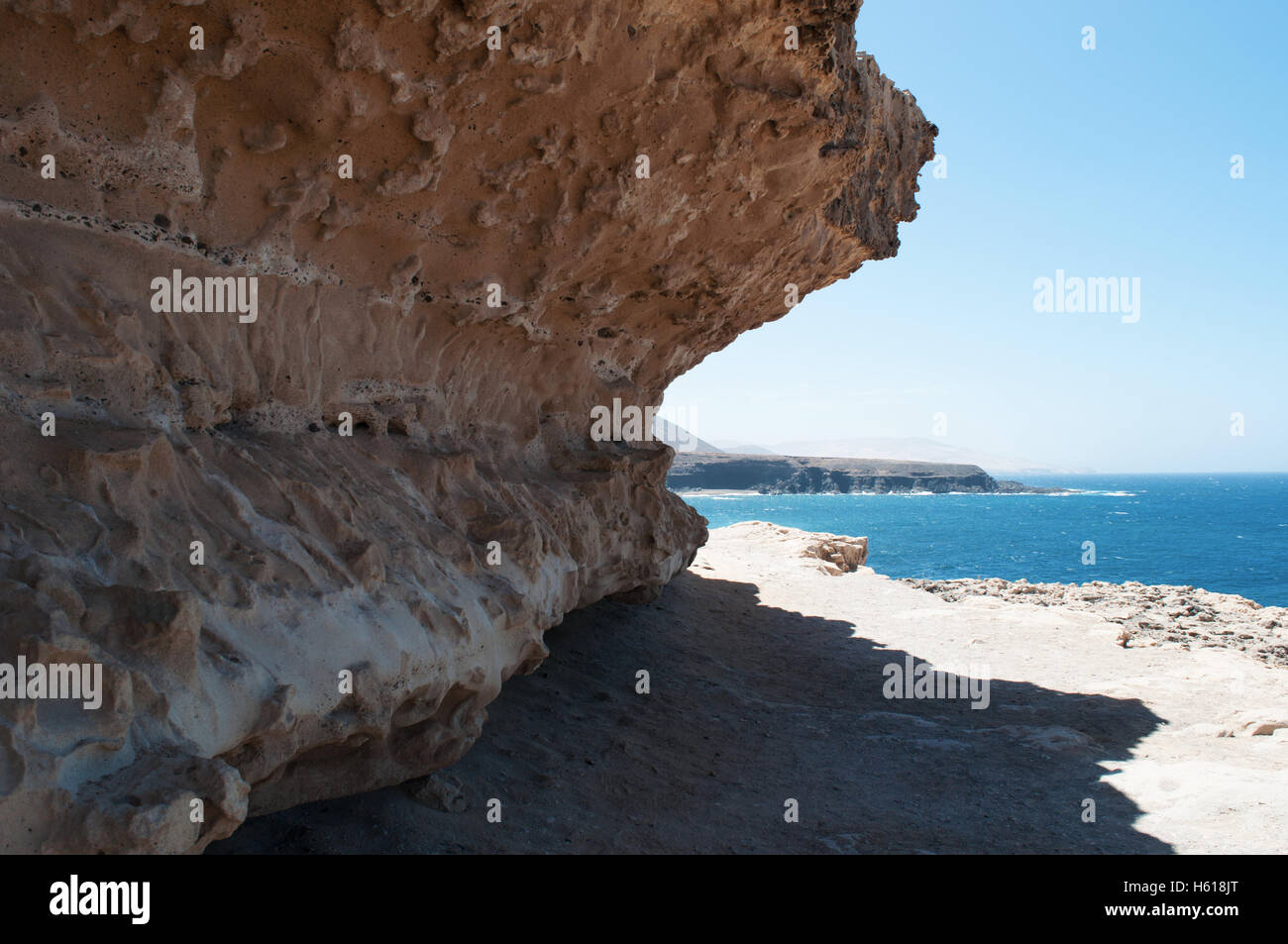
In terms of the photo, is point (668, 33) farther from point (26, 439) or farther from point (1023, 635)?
point (1023, 635)

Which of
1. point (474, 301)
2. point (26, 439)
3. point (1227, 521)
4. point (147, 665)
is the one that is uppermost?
point (474, 301)

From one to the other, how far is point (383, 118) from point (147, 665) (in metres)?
3.23

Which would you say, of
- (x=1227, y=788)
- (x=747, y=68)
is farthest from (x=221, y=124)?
(x=1227, y=788)

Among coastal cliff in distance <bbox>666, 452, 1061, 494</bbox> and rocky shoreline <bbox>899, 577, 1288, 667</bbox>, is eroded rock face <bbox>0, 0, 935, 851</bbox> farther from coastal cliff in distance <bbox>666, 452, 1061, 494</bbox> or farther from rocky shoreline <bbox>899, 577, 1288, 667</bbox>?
coastal cliff in distance <bbox>666, 452, 1061, 494</bbox>

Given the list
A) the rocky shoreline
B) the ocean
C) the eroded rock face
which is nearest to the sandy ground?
the eroded rock face

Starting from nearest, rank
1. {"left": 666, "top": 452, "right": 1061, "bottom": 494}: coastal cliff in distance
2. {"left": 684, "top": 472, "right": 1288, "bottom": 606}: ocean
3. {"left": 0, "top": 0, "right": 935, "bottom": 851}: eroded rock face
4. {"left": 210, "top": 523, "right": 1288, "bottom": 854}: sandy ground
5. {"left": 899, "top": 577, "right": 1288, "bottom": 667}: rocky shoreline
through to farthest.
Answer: {"left": 0, "top": 0, "right": 935, "bottom": 851}: eroded rock face < {"left": 210, "top": 523, "right": 1288, "bottom": 854}: sandy ground < {"left": 899, "top": 577, "right": 1288, "bottom": 667}: rocky shoreline < {"left": 684, "top": 472, "right": 1288, "bottom": 606}: ocean < {"left": 666, "top": 452, "right": 1061, "bottom": 494}: coastal cliff in distance

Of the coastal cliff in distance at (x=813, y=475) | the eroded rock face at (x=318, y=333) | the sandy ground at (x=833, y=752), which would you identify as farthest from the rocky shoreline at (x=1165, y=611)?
the coastal cliff in distance at (x=813, y=475)

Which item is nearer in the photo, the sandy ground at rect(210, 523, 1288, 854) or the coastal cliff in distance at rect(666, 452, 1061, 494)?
the sandy ground at rect(210, 523, 1288, 854)

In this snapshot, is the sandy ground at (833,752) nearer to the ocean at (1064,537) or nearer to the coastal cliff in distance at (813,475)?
the ocean at (1064,537)

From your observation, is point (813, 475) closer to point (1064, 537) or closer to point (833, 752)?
point (1064, 537)

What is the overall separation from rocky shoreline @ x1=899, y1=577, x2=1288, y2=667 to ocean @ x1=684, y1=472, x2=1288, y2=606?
18679 mm

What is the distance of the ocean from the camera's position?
39219mm

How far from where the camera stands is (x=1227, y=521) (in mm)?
67625

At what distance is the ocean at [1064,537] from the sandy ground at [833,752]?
2722 centimetres
